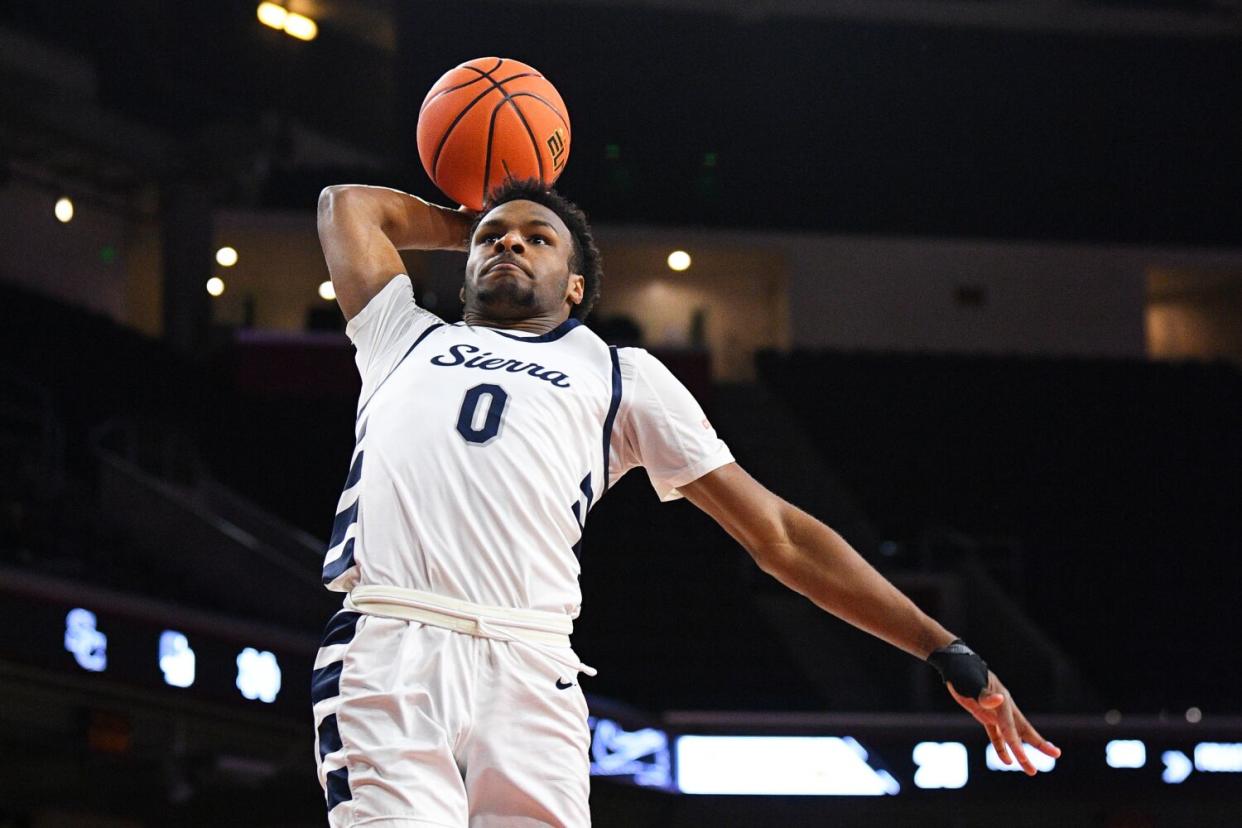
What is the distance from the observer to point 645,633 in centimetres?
1135

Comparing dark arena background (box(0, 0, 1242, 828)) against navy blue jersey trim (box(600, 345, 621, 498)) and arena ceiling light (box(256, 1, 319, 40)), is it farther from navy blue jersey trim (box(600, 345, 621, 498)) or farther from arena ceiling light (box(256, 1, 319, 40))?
navy blue jersey trim (box(600, 345, 621, 498))

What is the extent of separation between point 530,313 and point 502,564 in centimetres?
57

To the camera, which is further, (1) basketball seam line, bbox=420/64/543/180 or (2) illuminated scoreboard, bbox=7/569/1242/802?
(2) illuminated scoreboard, bbox=7/569/1242/802

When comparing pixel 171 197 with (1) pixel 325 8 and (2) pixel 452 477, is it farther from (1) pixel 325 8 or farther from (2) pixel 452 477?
(2) pixel 452 477

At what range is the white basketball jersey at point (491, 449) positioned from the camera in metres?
2.71

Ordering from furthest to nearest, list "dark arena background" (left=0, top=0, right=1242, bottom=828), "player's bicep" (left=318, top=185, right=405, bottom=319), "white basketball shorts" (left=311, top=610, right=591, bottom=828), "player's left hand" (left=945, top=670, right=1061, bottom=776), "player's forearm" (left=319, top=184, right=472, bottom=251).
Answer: "dark arena background" (left=0, top=0, right=1242, bottom=828) < "player's forearm" (left=319, top=184, right=472, bottom=251) < "player's bicep" (left=318, top=185, right=405, bottom=319) < "player's left hand" (left=945, top=670, right=1061, bottom=776) < "white basketball shorts" (left=311, top=610, right=591, bottom=828)

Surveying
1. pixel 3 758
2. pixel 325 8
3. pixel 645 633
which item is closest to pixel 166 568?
pixel 3 758

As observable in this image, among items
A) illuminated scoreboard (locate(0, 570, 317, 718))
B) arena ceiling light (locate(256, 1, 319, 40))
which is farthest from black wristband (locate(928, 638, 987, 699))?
arena ceiling light (locate(256, 1, 319, 40))

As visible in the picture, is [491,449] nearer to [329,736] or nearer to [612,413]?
[612,413]

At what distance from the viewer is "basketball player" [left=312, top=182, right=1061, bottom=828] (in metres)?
2.59

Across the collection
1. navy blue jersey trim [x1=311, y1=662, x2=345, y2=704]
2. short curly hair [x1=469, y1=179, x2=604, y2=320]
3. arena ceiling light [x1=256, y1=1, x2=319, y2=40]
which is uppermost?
arena ceiling light [x1=256, y1=1, x2=319, y2=40]

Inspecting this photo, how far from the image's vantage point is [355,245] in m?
3.22

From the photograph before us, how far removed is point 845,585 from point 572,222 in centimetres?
91

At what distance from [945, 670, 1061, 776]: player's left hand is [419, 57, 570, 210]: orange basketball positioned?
140 cm
